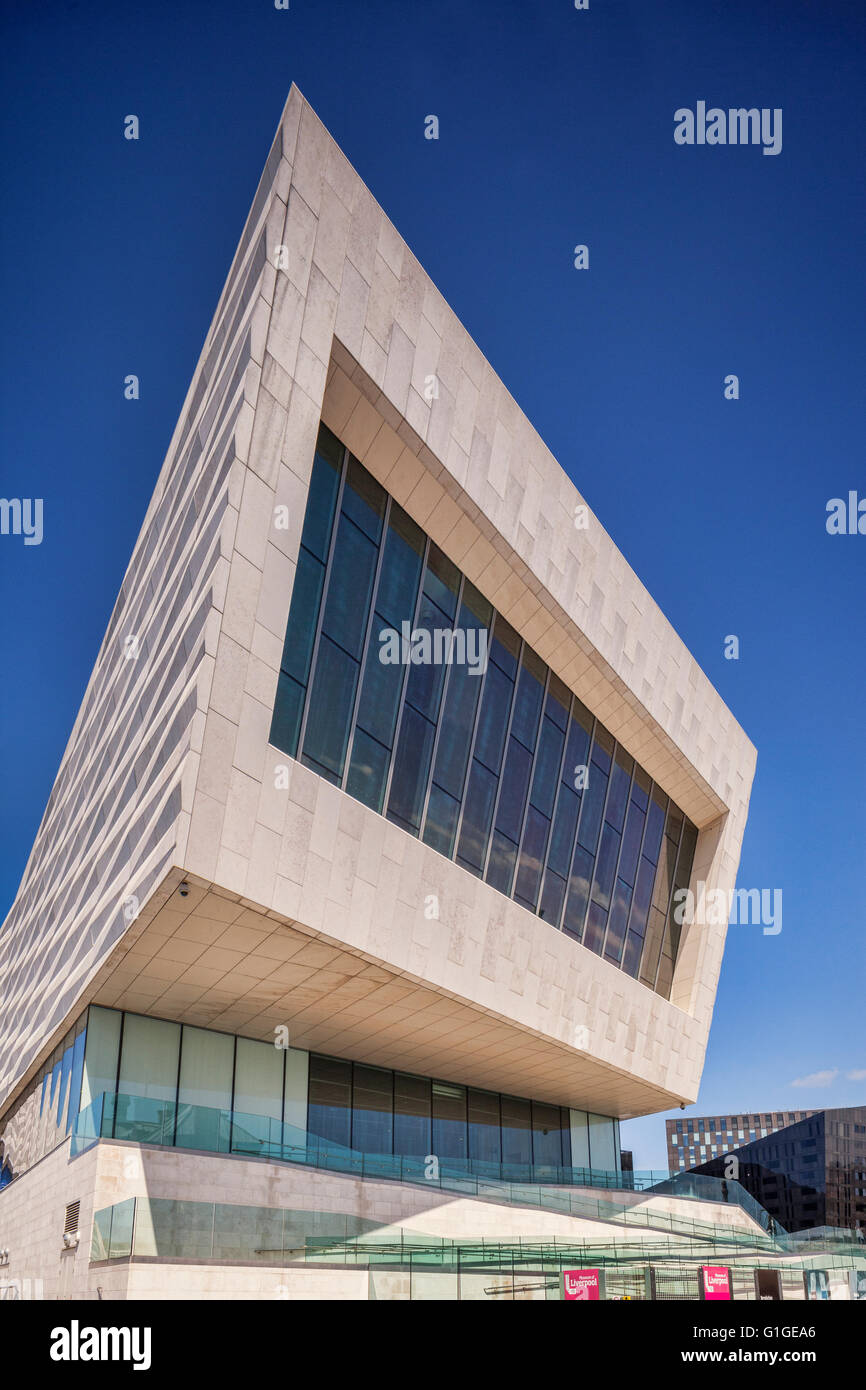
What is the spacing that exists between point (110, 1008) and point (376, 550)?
10.2m

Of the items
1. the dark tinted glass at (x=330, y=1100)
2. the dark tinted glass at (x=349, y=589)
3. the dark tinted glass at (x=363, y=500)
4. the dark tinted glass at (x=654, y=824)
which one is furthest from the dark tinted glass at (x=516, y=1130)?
the dark tinted glass at (x=363, y=500)

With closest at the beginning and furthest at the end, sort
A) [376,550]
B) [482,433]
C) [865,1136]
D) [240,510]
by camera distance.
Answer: [240,510]
[376,550]
[482,433]
[865,1136]

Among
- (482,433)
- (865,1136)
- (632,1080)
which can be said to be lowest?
(865,1136)

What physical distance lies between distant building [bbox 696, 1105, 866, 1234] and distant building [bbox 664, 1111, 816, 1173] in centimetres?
7105

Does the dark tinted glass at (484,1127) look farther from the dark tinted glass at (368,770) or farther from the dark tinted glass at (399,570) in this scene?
the dark tinted glass at (399,570)

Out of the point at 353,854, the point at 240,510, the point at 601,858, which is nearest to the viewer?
the point at 240,510

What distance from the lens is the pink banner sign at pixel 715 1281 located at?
1708 centimetres

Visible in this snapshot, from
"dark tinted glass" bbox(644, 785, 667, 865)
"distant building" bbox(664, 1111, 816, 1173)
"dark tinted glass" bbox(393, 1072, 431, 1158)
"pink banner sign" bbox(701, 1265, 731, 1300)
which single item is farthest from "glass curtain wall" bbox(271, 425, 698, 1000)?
"distant building" bbox(664, 1111, 816, 1173)

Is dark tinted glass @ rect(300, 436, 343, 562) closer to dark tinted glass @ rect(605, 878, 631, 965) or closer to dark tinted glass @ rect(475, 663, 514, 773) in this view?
dark tinted glass @ rect(475, 663, 514, 773)

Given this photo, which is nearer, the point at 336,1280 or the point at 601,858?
the point at 336,1280

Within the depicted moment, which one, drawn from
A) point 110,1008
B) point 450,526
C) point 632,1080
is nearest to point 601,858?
point 632,1080

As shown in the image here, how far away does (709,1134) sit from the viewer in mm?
142250

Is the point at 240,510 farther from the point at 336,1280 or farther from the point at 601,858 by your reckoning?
the point at 601,858

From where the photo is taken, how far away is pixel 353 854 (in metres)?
18.4
